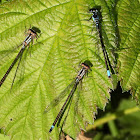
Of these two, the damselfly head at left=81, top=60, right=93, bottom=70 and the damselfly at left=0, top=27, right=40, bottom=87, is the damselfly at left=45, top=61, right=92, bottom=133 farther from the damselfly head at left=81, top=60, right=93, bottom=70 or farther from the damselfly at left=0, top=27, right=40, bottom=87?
the damselfly at left=0, top=27, right=40, bottom=87

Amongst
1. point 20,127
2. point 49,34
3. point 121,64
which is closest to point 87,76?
point 121,64

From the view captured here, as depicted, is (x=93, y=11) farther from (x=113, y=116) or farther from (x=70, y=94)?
(x=113, y=116)

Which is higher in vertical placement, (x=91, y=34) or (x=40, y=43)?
(x=40, y=43)

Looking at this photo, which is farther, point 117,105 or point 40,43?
point 117,105

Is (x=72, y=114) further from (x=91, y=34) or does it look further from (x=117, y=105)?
(x=117, y=105)

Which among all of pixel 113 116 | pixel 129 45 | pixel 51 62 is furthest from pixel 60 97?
pixel 113 116

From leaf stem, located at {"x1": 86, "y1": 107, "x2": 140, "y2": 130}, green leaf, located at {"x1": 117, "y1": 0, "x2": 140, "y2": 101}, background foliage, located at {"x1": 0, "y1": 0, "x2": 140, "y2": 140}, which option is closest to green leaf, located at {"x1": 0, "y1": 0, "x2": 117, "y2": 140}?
background foliage, located at {"x1": 0, "y1": 0, "x2": 140, "y2": 140}

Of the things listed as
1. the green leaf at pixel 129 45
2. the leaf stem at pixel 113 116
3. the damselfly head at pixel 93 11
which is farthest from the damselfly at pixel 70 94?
the leaf stem at pixel 113 116

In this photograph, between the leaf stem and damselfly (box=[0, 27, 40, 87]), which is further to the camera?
the leaf stem
